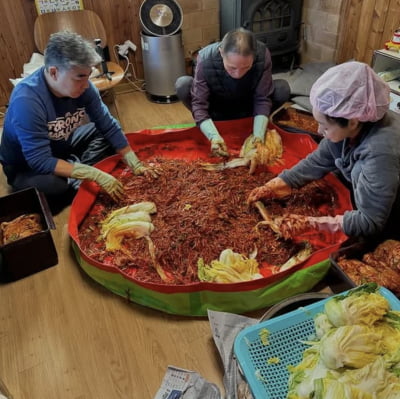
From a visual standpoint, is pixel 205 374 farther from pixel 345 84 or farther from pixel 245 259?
pixel 345 84

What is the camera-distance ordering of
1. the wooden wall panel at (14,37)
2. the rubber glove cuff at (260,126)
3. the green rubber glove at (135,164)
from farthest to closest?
the wooden wall panel at (14,37) → the rubber glove cuff at (260,126) → the green rubber glove at (135,164)

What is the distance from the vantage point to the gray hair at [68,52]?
1.84 metres

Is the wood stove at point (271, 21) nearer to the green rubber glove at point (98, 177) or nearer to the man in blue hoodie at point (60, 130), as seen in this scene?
the man in blue hoodie at point (60, 130)

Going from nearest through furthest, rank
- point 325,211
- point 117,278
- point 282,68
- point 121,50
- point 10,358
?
point 10,358 < point 117,278 < point 325,211 < point 121,50 < point 282,68

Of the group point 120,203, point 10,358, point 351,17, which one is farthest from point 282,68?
point 10,358

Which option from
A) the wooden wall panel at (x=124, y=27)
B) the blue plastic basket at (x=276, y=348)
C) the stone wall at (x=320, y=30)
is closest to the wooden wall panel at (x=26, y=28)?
the wooden wall panel at (x=124, y=27)

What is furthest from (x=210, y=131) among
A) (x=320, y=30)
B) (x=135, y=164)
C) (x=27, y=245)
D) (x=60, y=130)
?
(x=320, y=30)

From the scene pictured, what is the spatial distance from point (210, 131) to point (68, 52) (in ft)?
3.25

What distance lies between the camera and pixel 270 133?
2596 mm

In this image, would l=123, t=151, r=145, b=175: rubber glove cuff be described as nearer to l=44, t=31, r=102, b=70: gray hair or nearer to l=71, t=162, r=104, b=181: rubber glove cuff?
l=71, t=162, r=104, b=181: rubber glove cuff

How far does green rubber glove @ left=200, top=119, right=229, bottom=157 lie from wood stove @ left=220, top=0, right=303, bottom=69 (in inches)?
61.2

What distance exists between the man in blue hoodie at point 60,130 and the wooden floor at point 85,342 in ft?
1.80

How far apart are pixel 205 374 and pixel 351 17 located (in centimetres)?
319

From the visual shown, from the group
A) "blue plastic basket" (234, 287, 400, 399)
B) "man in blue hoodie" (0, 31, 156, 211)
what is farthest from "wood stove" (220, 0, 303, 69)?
"blue plastic basket" (234, 287, 400, 399)
